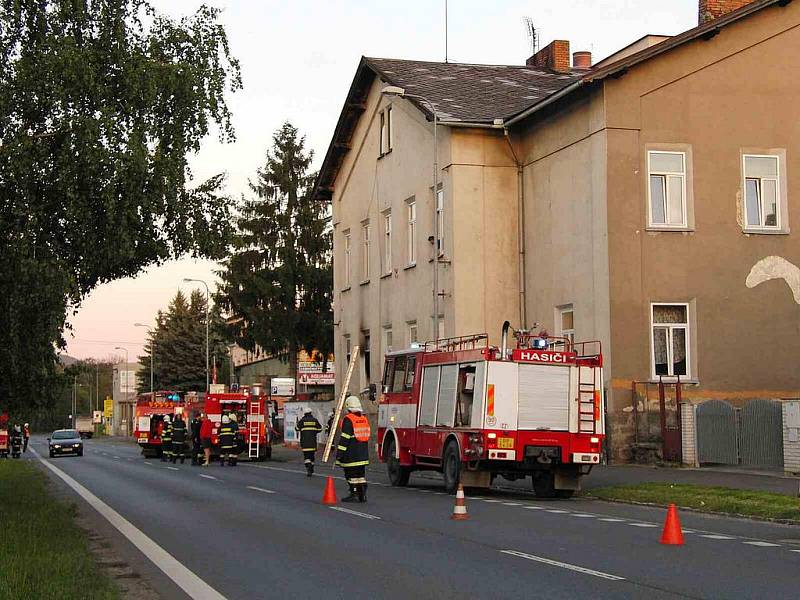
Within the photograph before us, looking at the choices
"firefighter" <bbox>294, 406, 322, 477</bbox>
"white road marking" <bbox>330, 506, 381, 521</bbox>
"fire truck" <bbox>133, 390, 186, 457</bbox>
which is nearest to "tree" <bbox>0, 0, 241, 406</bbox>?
"white road marking" <bbox>330, 506, 381, 521</bbox>

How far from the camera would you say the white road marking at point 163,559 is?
10.5 metres

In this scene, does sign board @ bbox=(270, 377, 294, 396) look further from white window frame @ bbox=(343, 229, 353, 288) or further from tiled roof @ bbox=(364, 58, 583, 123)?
tiled roof @ bbox=(364, 58, 583, 123)

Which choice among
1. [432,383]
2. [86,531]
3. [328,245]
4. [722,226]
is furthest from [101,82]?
[328,245]

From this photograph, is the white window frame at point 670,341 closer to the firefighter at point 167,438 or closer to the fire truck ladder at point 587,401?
the fire truck ladder at point 587,401

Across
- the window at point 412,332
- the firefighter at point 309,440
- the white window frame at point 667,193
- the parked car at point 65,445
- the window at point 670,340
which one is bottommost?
the parked car at point 65,445

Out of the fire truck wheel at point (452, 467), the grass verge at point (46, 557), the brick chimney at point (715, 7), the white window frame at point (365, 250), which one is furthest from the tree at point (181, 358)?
the grass verge at point (46, 557)

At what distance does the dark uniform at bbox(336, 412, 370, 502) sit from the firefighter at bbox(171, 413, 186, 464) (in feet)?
73.9

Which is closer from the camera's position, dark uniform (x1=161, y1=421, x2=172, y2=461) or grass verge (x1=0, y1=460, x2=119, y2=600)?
grass verge (x1=0, y1=460, x2=119, y2=600)

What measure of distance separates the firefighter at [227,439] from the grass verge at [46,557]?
17.4m

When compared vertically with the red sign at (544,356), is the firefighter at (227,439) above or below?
below

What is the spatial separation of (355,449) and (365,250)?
25935 millimetres

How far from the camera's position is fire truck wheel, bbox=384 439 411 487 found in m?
25.4

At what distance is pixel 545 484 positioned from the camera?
22.7 meters

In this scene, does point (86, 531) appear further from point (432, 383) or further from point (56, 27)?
point (432, 383)
